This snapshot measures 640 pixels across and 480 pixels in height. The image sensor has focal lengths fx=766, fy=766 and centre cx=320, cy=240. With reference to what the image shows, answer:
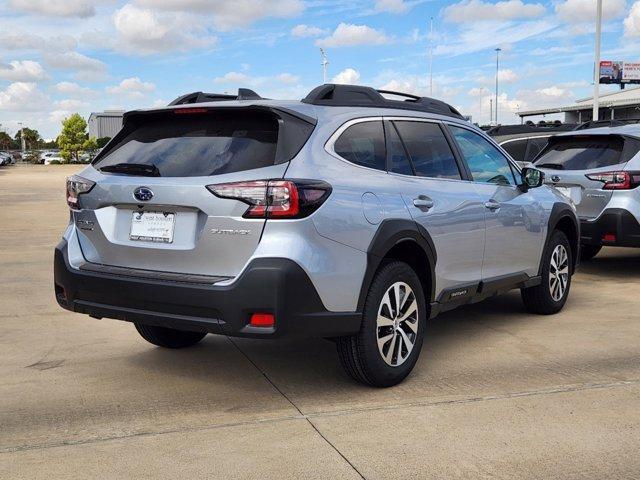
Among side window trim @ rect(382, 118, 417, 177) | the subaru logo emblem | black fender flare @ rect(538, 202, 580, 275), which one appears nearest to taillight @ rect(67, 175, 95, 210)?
the subaru logo emblem

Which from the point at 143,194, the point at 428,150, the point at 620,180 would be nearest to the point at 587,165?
the point at 620,180

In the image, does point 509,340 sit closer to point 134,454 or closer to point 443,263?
point 443,263

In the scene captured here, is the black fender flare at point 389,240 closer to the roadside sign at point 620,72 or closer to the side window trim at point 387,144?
the side window trim at point 387,144

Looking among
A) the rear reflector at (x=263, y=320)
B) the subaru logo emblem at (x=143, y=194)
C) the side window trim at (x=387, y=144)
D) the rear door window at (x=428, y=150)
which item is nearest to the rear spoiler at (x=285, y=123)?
the subaru logo emblem at (x=143, y=194)

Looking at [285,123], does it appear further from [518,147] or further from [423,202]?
[518,147]

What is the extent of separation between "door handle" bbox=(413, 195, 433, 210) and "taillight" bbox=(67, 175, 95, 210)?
1970 millimetres

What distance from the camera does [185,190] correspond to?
4.11 meters

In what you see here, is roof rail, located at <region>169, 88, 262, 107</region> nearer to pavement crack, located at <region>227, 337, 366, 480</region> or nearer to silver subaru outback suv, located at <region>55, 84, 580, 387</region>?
silver subaru outback suv, located at <region>55, 84, 580, 387</region>

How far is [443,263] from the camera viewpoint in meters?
5.08

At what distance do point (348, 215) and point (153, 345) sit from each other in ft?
7.40

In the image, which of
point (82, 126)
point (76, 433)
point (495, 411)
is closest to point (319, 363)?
point (495, 411)

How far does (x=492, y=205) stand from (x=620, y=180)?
10.5ft

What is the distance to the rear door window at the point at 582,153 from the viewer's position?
331 inches

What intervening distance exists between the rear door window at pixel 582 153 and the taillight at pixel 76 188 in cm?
584
